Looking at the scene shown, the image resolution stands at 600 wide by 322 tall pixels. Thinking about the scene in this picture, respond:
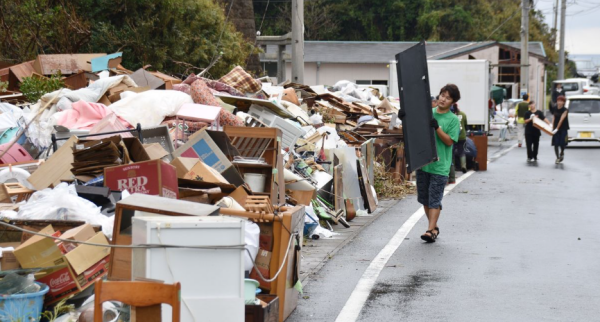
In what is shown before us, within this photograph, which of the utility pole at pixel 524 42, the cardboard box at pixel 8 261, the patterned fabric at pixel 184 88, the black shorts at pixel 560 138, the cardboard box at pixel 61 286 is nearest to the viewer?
the cardboard box at pixel 61 286

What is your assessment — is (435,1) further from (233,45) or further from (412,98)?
(412,98)

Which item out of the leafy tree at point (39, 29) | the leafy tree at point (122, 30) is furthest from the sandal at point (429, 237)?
the leafy tree at point (39, 29)

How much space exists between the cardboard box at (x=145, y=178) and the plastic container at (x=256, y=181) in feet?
5.50

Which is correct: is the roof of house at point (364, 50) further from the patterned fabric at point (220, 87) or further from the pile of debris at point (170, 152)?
the patterned fabric at point (220, 87)

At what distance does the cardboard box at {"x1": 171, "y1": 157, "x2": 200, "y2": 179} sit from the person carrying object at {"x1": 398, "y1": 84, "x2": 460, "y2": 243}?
9.55 ft

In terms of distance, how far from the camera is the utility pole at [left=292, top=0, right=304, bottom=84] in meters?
21.5

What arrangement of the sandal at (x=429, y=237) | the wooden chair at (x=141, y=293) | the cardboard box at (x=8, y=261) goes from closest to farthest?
the wooden chair at (x=141, y=293) → the cardboard box at (x=8, y=261) → the sandal at (x=429, y=237)

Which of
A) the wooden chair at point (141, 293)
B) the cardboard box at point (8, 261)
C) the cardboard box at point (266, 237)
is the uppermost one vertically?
the wooden chair at point (141, 293)

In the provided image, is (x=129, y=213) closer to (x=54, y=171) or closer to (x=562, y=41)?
(x=54, y=171)

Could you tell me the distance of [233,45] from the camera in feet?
73.9

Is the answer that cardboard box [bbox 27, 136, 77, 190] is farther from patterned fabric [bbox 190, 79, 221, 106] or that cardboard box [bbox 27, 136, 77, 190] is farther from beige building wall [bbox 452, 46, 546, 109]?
beige building wall [bbox 452, 46, 546, 109]

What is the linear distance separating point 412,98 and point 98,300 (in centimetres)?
696

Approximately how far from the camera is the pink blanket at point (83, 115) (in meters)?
11.4

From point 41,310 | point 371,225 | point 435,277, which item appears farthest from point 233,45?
point 41,310
